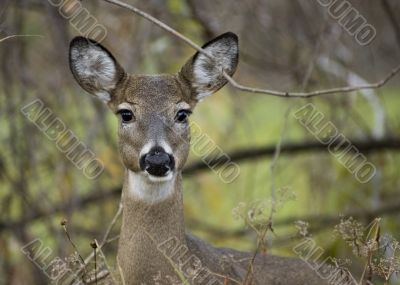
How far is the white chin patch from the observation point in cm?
653

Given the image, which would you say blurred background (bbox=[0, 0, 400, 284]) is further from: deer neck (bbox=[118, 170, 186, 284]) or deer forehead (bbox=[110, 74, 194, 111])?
deer neck (bbox=[118, 170, 186, 284])

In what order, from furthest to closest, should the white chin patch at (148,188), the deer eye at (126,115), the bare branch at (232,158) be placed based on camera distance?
the bare branch at (232,158) → the deer eye at (126,115) → the white chin patch at (148,188)

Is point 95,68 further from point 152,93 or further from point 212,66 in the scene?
point 212,66

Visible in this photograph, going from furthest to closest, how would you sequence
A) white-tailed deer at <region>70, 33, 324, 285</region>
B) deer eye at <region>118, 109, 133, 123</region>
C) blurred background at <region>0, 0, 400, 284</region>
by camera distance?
1. blurred background at <region>0, 0, 400, 284</region>
2. deer eye at <region>118, 109, 133, 123</region>
3. white-tailed deer at <region>70, 33, 324, 285</region>

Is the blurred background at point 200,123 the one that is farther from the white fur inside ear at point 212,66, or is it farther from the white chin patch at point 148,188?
the white chin patch at point 148,188

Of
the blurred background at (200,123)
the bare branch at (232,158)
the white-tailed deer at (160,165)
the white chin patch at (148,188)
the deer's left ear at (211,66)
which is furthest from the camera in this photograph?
the bare branch at (232,158)

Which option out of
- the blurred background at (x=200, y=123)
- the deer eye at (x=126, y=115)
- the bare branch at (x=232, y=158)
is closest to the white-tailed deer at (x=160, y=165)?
the deer eye at (x=126, y=115)

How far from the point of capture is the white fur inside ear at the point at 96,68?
23.1ft

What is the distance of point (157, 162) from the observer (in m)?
6.23

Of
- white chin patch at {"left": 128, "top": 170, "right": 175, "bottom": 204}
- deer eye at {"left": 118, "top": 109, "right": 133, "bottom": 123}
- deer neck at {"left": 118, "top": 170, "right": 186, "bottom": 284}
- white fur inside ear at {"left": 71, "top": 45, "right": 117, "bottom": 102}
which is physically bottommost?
deer neck at {"left": 118, "top": 170, "right": 186, "bottom": 284}

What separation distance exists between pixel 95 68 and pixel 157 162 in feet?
3.83

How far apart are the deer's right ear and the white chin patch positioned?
0.83 m

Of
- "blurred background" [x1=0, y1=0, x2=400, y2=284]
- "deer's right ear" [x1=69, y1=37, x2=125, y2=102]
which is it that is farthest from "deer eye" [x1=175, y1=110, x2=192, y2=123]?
"blurred background" [x1=0, y1=0, x2=400, y2=284]

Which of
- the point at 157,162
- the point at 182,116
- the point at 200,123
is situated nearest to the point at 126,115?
the point at 182,116
